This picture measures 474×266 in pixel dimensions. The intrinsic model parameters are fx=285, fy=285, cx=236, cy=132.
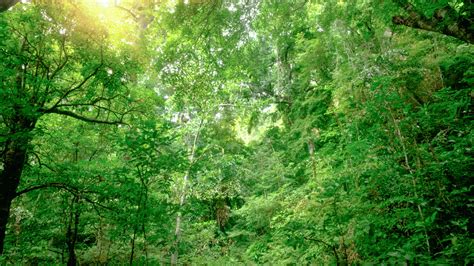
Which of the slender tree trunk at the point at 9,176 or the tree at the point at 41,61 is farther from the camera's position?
the slender tree trunk at the point at 9,176

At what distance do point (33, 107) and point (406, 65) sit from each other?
6184 millimetres

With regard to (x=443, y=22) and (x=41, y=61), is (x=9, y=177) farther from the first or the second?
(x=443, y=22)

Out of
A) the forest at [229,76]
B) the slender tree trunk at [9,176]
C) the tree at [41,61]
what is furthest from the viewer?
the slender tree trunk at [9,176]

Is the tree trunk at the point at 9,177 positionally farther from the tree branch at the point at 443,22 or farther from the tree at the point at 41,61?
the tree branch at the point at 443,22

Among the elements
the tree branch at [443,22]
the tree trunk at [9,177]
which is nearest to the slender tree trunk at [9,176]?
the tree trunk at [9,177]

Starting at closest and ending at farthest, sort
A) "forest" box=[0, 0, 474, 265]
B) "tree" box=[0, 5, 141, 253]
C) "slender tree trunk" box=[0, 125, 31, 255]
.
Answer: "forest" box=[0, 0, 474, 265]
"tree" box=[0, 5, 141, 253]
"slender tree trunk" box=[0, 125, 31, 255]

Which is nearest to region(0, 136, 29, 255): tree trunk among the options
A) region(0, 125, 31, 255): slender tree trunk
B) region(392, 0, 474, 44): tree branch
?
region(0, 125, 31, 255): slender tree trunk

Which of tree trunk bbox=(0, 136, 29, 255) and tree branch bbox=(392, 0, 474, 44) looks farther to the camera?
tree trunk bbox=(0, 136, 29, 255)

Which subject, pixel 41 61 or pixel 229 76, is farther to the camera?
pixel 229 76

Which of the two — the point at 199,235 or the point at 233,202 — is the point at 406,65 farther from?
the point at 233,202

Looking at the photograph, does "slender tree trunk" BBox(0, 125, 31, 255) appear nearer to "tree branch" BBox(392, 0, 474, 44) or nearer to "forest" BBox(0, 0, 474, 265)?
"forest" BBox(0, 0, 474, 265)

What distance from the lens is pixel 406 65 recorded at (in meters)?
4.99

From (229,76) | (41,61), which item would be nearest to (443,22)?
(229,76)

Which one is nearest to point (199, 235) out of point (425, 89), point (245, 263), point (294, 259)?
point (245, 263)
